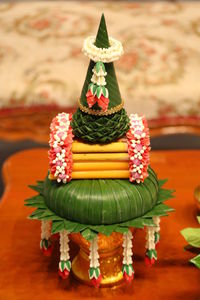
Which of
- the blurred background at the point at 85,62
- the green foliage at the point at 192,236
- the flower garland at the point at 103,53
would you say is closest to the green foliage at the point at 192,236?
the green foliage at the point at 192,236

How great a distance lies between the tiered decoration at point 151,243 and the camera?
108cm

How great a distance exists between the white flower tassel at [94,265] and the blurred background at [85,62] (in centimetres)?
83

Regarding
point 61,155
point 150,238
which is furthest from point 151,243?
point 61,155

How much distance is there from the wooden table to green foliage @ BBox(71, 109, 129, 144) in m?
0.30

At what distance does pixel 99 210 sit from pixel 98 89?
216 millimetres

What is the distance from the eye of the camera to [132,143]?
101 centimetres

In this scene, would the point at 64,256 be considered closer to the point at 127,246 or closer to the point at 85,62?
the point at 127,246

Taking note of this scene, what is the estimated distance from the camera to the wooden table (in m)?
1.07

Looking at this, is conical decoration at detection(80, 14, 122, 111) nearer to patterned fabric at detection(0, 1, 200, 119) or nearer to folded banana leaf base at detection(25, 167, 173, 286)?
folded banana leaf base at detection(25, 167, 173, 286)

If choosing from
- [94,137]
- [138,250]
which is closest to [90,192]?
[94,137]

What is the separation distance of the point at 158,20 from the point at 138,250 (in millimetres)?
1241

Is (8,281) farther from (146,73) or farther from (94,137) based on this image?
(146,73)

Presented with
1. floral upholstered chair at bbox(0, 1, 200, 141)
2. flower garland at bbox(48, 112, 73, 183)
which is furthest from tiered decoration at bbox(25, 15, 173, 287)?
floral upholstered chair at bbox(0, 1, 200, 141)

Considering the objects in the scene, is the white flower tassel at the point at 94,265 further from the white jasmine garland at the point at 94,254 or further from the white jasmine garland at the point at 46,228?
the white jasmine garland at the point at 46,228
